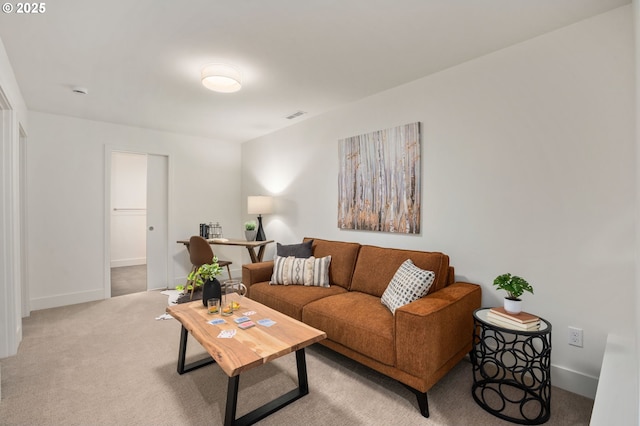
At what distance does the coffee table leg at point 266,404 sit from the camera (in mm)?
1619

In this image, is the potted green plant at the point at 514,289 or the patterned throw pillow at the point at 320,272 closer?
the potted green plant at the point at 514,289

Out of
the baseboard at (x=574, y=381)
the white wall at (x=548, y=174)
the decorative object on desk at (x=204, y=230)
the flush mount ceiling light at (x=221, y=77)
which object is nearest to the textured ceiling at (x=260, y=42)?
the flush mount ceiling light at (x=221, y=77)

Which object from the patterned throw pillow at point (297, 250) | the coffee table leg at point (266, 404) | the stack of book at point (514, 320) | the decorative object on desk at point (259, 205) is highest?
the decorative object on desk at point (259, 205)

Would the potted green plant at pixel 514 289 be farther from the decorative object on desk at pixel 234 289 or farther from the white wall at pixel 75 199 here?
the white wall at pixel 75 199

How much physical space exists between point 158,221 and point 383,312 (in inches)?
154

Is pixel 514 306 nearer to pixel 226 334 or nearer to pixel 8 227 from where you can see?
pixel 226 334

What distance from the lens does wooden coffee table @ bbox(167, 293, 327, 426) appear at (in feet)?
5.14

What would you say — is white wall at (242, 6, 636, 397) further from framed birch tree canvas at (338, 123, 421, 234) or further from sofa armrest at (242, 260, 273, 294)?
sofa armrest at (242, 260, 273, 294)

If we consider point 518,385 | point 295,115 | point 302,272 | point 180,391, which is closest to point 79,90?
point 295,115

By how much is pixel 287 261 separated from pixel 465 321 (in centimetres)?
172

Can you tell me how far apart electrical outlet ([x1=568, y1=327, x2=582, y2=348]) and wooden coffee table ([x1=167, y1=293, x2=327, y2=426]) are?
5.27 ft

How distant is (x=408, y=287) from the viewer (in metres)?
2.22

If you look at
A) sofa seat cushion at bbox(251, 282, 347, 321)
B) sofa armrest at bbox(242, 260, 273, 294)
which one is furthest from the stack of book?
sofa armrest at bbox(242, 260, 273, 294)

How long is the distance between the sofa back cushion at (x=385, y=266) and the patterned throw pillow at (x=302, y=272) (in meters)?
0.32
